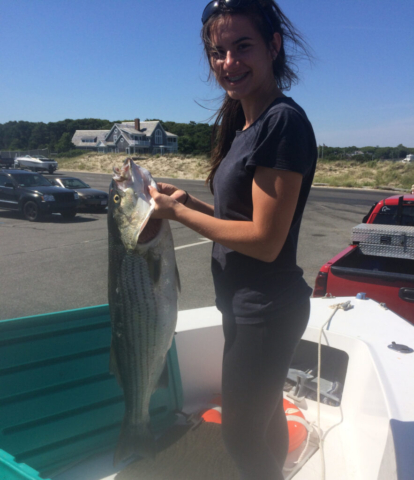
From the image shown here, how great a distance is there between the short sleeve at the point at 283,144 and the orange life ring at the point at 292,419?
6.55ft

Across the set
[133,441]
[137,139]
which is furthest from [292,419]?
[137,139]

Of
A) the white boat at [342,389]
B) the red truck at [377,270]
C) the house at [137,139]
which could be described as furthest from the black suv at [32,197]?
the house at [137,139]

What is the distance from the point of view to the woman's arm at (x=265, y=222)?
1.37 meters

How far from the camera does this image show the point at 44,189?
15.6 m

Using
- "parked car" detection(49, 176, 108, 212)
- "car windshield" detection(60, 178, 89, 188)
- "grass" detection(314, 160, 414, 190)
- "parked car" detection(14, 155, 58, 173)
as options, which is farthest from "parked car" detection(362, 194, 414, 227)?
"parked car" detection(14, 155, 58, 173)

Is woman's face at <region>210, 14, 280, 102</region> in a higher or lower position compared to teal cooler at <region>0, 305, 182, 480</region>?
higher

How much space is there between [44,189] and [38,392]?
573 inches

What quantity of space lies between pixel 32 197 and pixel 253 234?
15474mm

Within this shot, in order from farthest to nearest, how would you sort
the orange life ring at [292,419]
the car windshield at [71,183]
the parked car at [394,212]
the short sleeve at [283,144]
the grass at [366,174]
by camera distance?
the grass at [366,174]
the car windshield at [71,183]
the parked car at [394,212]
the orange life ring at [292,419]
the short sleeve at [283,144]

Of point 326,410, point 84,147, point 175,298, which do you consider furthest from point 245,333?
point 84,147

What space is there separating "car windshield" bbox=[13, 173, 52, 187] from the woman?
15.8 meters

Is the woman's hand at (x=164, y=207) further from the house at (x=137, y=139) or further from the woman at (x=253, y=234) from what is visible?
the house at (x=137, y=139)

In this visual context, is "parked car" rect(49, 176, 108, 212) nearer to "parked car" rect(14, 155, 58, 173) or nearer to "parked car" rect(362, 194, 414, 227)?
"parked car" rect(362, 194, 414, 227)

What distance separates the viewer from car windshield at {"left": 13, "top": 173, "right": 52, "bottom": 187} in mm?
15906
